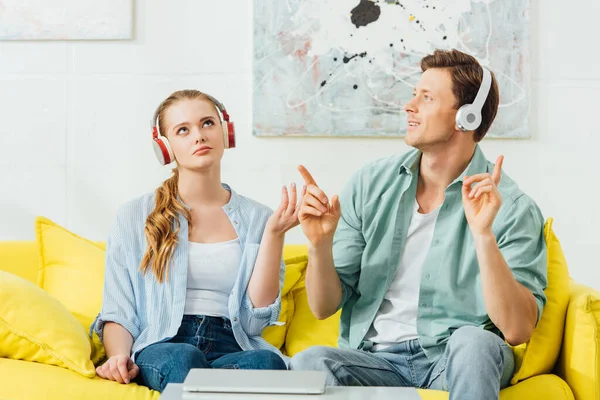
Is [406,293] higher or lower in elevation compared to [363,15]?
lower

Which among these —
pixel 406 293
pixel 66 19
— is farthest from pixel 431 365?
pixel 66 19

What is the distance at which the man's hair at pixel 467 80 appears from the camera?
7.07 feet

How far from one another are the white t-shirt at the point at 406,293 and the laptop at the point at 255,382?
63 cm

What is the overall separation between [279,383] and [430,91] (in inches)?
42.0

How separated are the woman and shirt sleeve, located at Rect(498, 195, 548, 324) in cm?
56

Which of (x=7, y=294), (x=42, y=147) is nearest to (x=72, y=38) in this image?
(x=42, y=147)

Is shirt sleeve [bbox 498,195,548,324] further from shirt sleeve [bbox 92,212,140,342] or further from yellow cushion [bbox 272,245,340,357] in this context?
shirt sleeve [bbox 92,212,140,342]

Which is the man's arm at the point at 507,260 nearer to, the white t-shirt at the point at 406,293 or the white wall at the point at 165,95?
the white t-shirt at the point at 406,293

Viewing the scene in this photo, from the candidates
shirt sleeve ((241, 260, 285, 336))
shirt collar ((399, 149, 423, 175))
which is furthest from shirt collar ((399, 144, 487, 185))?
shirt sleeve ((241, 260, 285, 336))

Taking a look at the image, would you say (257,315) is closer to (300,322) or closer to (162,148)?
(300,322)

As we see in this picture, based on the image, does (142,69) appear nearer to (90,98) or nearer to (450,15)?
(90,98)

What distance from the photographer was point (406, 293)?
2.11 meters

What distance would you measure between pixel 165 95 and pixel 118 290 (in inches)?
42.4

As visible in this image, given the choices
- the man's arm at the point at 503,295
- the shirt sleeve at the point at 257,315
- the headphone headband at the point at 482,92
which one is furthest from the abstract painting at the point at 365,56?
the man's arm at the point at 503,295
